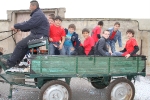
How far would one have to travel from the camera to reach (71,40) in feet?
19.9

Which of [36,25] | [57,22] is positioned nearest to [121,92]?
[57,22]

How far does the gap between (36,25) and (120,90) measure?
2.38m

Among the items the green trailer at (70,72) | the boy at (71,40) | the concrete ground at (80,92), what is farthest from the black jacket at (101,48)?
the concrete ground at (80,92)

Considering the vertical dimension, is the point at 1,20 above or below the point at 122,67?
above

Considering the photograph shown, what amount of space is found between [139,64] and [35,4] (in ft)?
8.88

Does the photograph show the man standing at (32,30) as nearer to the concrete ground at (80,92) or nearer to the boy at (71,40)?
the concrete ground at (80,92)

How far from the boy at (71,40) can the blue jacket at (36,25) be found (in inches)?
53.7

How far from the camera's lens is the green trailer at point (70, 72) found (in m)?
4.20

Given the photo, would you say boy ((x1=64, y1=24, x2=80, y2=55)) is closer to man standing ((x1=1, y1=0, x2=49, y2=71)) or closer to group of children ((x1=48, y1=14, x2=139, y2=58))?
group of children ((x1=48, y1=14, x2=139, y2=58))

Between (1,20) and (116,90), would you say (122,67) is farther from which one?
(1,20)

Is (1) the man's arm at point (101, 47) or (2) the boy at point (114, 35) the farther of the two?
(2) the boy at point (114, 35)

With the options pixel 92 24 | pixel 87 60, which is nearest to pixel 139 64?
pixel 87 60

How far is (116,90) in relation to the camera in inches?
190

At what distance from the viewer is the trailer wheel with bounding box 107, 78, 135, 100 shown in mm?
4738
